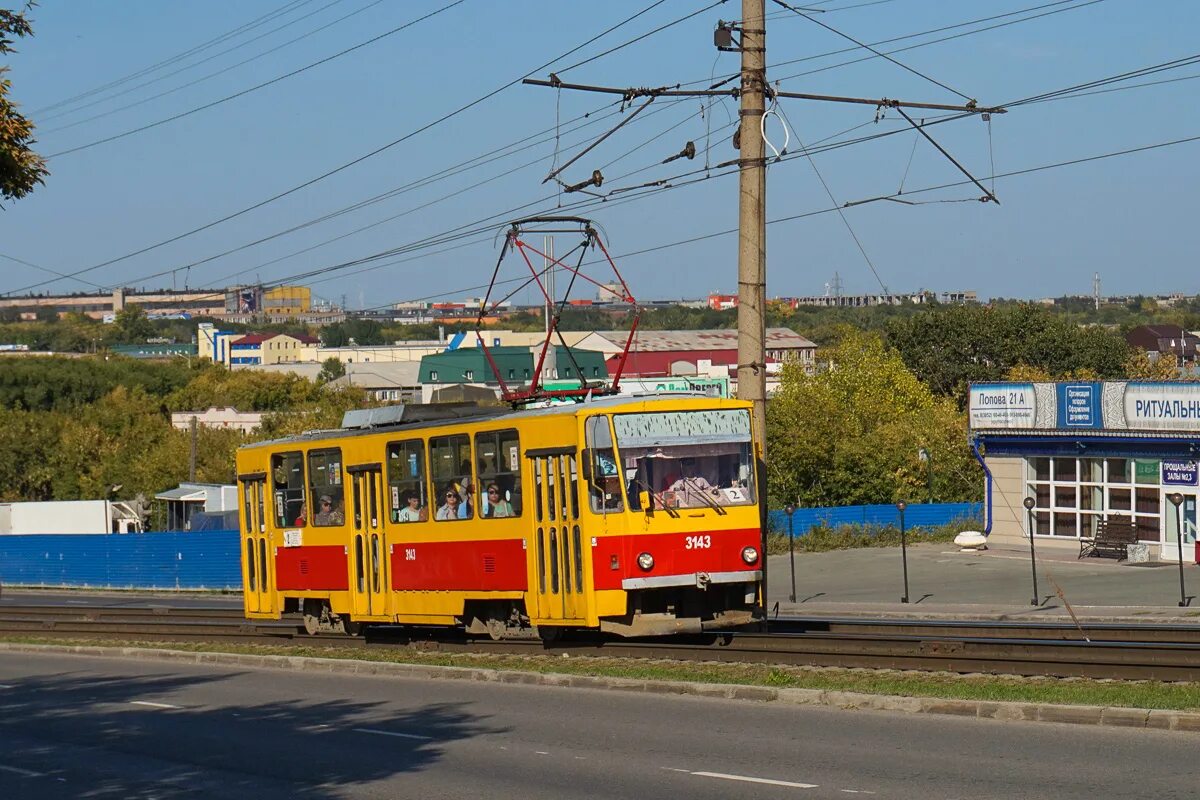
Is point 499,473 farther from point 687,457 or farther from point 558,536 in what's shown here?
point 687,457

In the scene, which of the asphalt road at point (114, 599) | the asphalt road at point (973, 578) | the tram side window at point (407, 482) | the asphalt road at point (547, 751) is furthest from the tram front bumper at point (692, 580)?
the asphalt road at point (114, 599)

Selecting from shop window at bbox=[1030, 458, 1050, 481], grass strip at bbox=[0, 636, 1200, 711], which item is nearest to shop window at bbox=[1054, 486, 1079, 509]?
shop window at bbox=[1030, 458, 1050, 481]

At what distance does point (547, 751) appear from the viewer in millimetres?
12656

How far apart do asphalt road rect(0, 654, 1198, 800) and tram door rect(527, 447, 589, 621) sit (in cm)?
151

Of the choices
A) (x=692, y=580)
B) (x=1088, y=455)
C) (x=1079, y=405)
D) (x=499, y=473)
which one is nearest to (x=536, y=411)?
(x=499, y=473)

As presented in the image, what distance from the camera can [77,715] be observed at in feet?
55.9

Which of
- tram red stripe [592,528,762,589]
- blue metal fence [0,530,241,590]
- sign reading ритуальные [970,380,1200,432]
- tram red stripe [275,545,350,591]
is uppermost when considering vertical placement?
sign reading ритуальные [970,380,1200,432]

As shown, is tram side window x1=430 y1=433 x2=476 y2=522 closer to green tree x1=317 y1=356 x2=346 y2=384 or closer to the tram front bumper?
the tram front bumper

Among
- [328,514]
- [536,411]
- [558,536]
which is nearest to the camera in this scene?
[558,536]

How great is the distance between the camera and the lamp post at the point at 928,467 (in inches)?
2178

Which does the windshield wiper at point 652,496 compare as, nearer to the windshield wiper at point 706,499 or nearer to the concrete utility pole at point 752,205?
the windshield wiper at point 706,499

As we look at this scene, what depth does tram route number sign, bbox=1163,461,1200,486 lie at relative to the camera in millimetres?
35062

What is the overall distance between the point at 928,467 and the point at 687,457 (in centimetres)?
4065

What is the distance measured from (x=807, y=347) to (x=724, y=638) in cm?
13644
